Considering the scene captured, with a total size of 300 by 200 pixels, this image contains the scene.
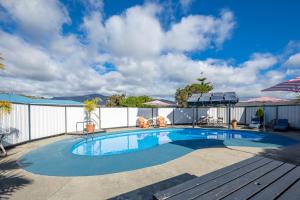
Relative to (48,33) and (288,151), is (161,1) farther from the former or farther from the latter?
(288,151)

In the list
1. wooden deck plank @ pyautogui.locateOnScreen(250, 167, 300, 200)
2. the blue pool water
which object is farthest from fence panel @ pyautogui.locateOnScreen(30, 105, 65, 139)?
wooden deck plank @ pyautogui.locateOnScreen(250, 167, 300, 200)

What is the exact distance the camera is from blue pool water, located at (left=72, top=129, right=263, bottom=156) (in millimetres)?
8000

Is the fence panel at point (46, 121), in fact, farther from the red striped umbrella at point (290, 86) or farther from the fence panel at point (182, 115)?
the red striped umbrella at point (290, 86)

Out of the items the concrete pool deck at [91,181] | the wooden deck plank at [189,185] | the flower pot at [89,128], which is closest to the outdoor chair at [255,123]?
the concrete pool deck at [91,181]

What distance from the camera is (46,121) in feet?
29.2

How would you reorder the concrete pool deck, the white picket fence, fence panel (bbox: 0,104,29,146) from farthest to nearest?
the white picket fence < fence panel (bbox: 0,104,29,146) < the concrete pool deck

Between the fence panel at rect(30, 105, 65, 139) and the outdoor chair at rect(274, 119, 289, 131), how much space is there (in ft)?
Answer: 44.1

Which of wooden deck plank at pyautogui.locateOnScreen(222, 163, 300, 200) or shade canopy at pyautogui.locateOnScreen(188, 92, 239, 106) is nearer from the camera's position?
wooden deck plank at pyautogui.locateOnScreen(222, 163, 300, 200)

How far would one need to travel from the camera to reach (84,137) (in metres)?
9.34

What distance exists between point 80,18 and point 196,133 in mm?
10466

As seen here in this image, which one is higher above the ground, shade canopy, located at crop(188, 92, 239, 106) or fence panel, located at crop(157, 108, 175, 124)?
shade canopy, located at crop(188, 92, 239, 106)

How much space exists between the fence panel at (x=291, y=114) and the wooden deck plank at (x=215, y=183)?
12482 mm

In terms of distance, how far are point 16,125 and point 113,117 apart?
262 inches

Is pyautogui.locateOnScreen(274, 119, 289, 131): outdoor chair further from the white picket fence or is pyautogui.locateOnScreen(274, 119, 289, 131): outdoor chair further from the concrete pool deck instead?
the concrete pool deck
